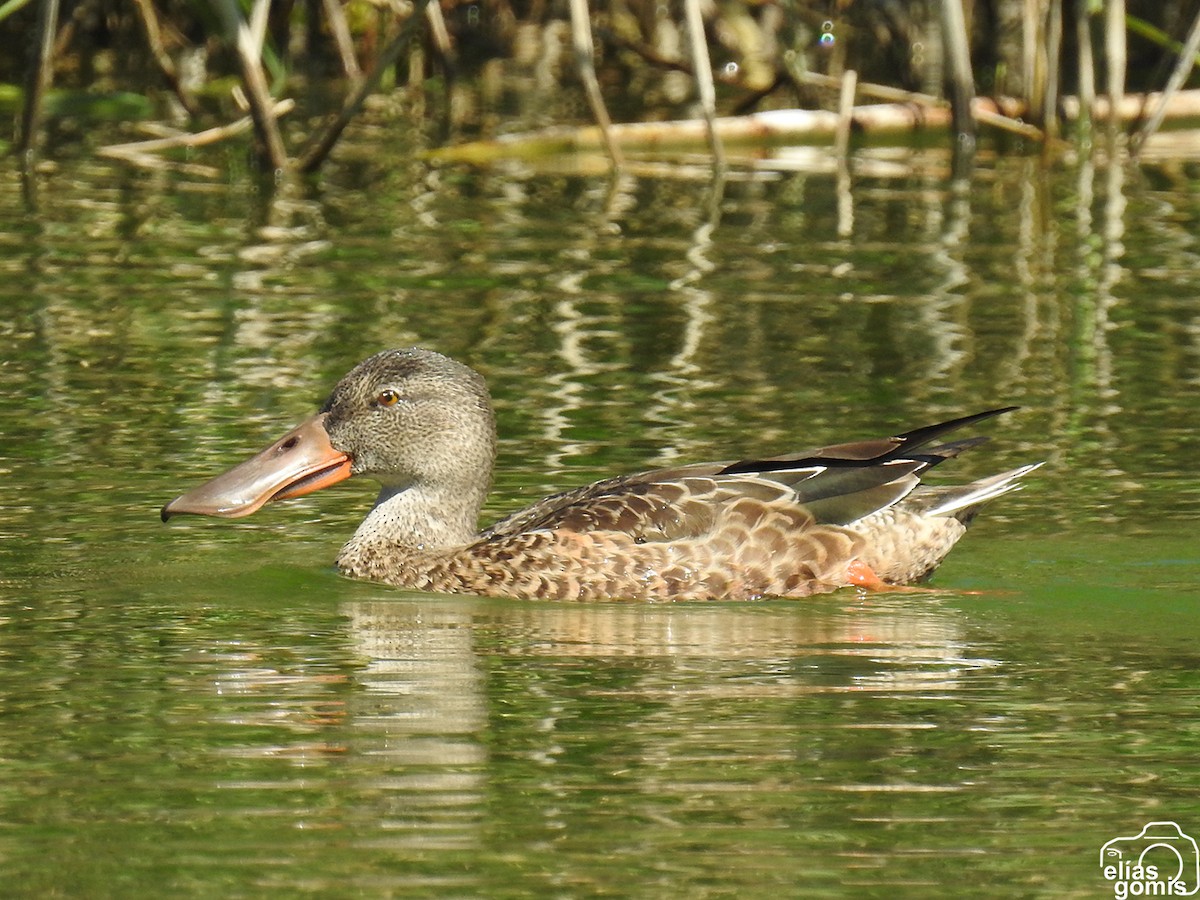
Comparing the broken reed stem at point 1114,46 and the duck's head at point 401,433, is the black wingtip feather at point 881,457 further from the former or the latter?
the broken reed stem at point 1114,46

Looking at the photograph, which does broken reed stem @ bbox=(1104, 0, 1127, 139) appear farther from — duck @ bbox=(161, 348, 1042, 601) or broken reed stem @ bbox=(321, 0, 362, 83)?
duck @ bbox=(161, 348, 1042, 601)

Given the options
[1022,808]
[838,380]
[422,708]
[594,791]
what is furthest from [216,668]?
[838,380]

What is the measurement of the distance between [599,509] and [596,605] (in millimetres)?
319

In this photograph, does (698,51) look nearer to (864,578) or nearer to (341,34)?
(341,34)

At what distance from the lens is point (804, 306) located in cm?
1237

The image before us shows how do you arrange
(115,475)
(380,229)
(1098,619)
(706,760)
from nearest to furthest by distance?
(706,760), (1098,619), (115,475), (380,229)

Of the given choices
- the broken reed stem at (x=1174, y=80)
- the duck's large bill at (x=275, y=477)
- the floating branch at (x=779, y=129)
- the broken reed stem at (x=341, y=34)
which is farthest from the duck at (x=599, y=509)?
the broken reed stem at (x=341, y=34)

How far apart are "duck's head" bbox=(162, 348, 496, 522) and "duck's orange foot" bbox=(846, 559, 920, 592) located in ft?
4.45

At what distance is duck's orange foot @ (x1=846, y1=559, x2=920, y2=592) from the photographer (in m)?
7.98

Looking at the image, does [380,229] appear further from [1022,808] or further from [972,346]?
[1022,808]

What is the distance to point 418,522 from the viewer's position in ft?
27.3

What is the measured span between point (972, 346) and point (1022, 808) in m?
6.33

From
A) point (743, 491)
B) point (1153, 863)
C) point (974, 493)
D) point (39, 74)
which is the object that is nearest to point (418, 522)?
point (743, 491)

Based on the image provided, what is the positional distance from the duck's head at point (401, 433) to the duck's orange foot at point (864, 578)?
136 cm
